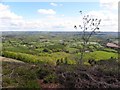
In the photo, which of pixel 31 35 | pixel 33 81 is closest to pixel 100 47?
pixel 31 35

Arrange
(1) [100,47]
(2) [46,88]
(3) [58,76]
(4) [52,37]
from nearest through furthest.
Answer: (2) [46,88] < (3) [58,76] < (1) [100,47] < (4) [52,37]

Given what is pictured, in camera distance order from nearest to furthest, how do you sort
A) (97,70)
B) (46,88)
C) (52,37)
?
(46,88) < (97,70) < (52,37)

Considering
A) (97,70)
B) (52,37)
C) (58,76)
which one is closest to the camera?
(58,76)

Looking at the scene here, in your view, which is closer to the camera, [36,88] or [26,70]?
[36,88]

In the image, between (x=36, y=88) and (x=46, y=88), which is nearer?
(x=36, y=88)

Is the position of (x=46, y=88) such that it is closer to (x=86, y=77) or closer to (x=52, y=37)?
(x=86, y=77)

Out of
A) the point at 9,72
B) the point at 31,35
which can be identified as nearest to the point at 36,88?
the point at 9,72

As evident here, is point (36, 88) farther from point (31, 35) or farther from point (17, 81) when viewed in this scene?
point (31, 35)

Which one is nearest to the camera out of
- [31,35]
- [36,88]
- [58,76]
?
[36,88]
